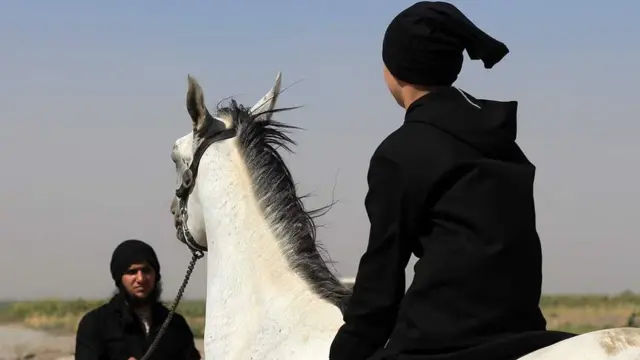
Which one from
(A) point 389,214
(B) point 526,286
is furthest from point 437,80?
(B) point 526,286

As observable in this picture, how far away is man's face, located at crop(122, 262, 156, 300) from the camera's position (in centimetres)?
680

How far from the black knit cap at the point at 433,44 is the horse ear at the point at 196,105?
62.4 inches

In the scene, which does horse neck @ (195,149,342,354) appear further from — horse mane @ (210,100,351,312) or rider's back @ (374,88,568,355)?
rider's back @ (374,88,568,355)

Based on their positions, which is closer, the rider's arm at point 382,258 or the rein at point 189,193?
the rider's arm at point 382,258

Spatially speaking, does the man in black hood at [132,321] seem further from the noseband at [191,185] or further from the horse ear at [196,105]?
the horse ear at [196,105]

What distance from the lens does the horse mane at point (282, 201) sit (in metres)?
4.46

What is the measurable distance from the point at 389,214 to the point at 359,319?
1.21ft

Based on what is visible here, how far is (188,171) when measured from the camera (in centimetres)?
511

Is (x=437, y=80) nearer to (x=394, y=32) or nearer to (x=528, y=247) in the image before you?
(x=394, y=32)

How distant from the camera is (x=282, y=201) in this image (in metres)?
4.63

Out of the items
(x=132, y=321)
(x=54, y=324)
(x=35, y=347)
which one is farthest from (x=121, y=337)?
(x=54, y=324)

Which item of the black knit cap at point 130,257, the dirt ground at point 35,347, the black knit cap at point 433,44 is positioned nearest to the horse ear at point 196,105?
the black knit cap at point 433,44

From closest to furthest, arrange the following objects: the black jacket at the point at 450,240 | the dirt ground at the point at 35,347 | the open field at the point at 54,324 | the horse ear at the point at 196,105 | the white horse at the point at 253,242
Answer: the black jacket at the point at 450,240 < the white horse at the point at 253,242 < the horse ear at the point at 196,105 < the dirt ground at the point at 35,347 < the open field at the point at 54,324

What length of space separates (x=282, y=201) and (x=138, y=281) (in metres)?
2.46
